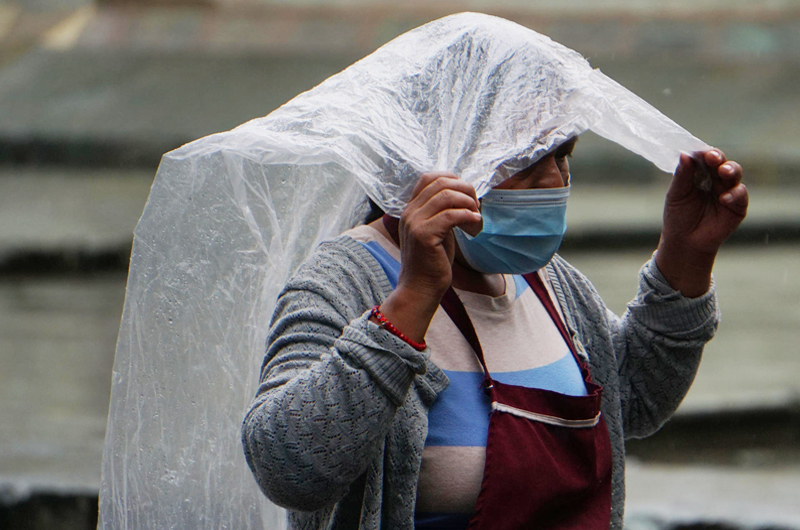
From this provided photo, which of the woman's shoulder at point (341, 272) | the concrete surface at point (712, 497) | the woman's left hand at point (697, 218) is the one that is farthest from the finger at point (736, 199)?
the concrete surface at point (712, 497)

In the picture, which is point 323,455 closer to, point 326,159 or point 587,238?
point 326,159

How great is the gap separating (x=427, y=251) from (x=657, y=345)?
0.56 meters

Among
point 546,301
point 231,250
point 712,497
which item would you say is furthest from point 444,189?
point 712,497

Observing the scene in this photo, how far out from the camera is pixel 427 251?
1.20 m

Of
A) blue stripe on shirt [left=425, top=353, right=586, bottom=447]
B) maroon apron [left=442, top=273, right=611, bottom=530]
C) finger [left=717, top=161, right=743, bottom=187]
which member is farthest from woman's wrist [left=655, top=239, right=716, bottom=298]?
blue stripe on shirt [left=425, top=353, right=586, bottom=447]

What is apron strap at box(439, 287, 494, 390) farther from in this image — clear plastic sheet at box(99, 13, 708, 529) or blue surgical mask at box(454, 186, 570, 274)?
clear plastic sheet at box(99, 13, 708, 529)

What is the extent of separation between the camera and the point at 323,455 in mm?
1170

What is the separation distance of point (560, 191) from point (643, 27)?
31.8 feet

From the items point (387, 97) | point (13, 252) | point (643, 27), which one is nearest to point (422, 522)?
point (387, 97)

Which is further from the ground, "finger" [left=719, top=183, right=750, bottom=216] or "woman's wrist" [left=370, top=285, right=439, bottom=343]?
"finger" [left=719, top=183, right=750, bottom=216]

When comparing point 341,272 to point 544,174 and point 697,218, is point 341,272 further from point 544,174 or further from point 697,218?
point 697,218

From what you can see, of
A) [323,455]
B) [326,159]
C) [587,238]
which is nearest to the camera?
→ [323,455]

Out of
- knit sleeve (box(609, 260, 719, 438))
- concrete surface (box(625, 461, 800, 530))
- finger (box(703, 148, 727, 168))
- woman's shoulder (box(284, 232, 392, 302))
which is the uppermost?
finger (box(703, 148, 727, 168))

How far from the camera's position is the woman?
3.86 feet
